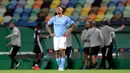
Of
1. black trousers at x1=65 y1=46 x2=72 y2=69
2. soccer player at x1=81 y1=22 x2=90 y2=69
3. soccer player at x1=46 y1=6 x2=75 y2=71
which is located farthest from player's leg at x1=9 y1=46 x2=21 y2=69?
soccer player at x1=46 y1=6 x2=75 y2=71

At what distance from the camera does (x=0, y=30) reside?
23438mm

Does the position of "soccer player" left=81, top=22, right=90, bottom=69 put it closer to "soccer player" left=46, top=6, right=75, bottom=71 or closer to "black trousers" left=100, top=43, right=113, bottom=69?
"black trousers" left=100, top=43, right=113, bottom=69

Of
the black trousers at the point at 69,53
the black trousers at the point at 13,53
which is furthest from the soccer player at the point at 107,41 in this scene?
the black trousers at the point at 13,53

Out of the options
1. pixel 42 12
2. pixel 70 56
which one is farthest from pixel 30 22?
pixel 70 56

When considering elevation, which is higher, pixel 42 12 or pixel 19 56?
pixel 42 12

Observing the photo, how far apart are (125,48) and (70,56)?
8.18ft

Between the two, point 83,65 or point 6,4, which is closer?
point 83,65

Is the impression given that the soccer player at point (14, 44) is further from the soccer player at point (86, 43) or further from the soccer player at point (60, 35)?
the soccer player at point (60, 35)

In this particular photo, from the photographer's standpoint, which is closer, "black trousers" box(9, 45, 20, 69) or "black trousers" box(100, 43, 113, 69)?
"black trousers" box(100, 43, 113, 69)

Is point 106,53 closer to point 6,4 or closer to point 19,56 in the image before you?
point 19,56

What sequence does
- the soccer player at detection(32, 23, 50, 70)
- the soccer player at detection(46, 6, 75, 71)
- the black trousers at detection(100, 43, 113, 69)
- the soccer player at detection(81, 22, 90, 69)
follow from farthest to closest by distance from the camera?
the soccer player at detection(32, 23, 50, 70) < the black trousers at detection(100, 43, 113, 69) < the soccer player at detection(81, 22, 90, 69) < the soccer player at detection(46, 6, 75, 71)

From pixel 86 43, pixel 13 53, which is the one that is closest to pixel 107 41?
pixel 86 43

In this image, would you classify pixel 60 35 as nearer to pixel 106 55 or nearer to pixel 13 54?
pixel 106 55

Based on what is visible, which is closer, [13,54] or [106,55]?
[106,55]
